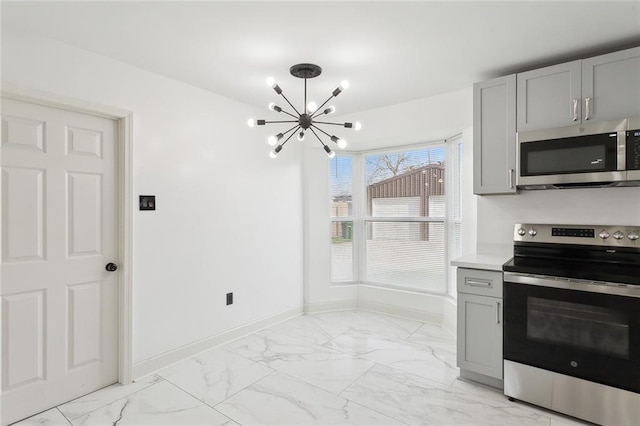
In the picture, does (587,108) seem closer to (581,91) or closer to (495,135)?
(581,91)

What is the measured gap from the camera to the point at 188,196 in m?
3.01

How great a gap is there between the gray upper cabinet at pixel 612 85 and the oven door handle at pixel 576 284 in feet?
3.72

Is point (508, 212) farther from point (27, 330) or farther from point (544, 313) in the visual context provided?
point (27, 330)

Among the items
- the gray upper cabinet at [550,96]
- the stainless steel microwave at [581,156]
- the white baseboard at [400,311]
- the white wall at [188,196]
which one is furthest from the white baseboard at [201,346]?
the gray upper cabinet at [550,96]

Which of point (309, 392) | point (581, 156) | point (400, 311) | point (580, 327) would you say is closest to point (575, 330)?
point (580, 327)

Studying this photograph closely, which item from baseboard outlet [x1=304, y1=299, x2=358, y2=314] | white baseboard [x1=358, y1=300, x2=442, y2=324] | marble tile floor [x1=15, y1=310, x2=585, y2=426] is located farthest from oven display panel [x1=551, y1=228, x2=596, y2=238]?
baseboard outlet [x1=304, y1=299, x2=358, y2=314]

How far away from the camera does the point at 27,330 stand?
7.18 feet

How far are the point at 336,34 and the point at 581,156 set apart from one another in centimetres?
187

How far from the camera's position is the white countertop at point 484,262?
2.46 meters

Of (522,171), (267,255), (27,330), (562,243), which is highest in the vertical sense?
(522,171)

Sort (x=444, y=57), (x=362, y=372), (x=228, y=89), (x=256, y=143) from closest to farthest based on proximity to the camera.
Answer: (x=444, y=57) → (x=362, y=372) → (x=228, y=89) → (x=256, y=143)

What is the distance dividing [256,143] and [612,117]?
3.01m

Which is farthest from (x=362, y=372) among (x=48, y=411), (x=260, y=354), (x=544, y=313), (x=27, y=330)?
(x=27, y=330)

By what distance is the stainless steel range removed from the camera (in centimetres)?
197
